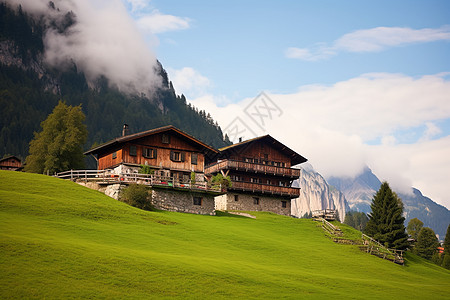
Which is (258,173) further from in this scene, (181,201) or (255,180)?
(181,201)

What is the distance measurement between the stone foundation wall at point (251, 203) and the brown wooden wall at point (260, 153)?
662cm

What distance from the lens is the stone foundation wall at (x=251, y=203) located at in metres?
70.2

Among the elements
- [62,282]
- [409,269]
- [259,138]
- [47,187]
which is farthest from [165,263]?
[259,138]

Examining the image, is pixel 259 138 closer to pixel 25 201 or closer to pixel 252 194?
pixel 252 194

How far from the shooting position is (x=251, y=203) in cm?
7206

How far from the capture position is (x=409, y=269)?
1887 inches

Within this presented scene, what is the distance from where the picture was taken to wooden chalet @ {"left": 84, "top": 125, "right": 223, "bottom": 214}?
2121 inches

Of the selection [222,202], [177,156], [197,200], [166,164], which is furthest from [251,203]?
[166,164]

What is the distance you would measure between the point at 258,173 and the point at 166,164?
1875 cm

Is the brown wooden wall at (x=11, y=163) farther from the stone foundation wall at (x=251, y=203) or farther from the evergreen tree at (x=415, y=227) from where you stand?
the evergreen tree at (x=415, y=227)

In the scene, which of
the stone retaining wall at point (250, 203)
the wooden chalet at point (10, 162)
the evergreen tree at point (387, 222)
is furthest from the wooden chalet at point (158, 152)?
the wooden chalet at point (10, 162)

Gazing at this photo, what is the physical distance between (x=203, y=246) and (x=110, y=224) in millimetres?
7310

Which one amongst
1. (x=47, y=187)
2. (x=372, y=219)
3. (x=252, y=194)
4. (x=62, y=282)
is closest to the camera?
(x=62, y=282)

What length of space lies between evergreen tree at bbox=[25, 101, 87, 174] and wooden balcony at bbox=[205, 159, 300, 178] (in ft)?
66.9
